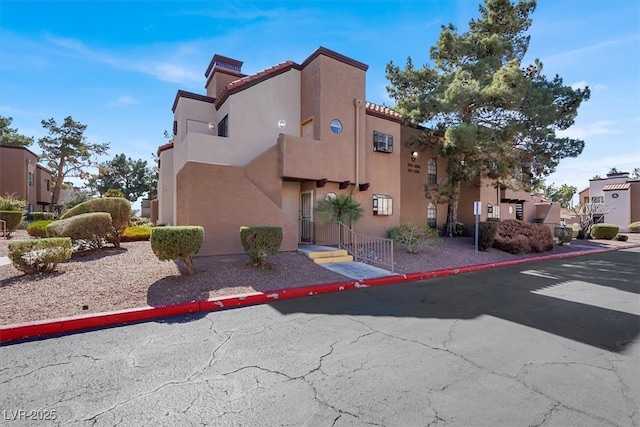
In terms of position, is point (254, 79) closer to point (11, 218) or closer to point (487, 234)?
point (487, 234)

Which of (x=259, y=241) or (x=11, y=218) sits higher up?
(x=11, y=218)

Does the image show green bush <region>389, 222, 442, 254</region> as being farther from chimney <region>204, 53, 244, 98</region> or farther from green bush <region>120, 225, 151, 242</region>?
chimney <region>204, 53, 244, 98</region>

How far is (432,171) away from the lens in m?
19.0

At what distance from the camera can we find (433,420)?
2.74 metres

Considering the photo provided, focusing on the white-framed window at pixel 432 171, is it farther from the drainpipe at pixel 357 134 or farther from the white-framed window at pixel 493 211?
the drainpipe at pixel 357 134

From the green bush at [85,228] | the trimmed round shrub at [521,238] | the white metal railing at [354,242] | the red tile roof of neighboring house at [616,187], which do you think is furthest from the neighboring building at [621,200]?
the green bush at [85,228]

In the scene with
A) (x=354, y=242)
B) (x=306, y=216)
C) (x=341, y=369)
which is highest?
(x=306, y=216)

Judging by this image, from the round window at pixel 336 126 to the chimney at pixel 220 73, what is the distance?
6.06m

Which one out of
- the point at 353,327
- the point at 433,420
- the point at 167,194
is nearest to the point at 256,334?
the point at 353,327

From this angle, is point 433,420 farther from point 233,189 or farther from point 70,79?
point 70,79

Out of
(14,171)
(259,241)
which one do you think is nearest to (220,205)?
(259,241)

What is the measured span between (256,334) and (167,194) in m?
15.9

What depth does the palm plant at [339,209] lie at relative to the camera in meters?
12.1

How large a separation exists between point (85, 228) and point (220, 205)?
3.91 meters
